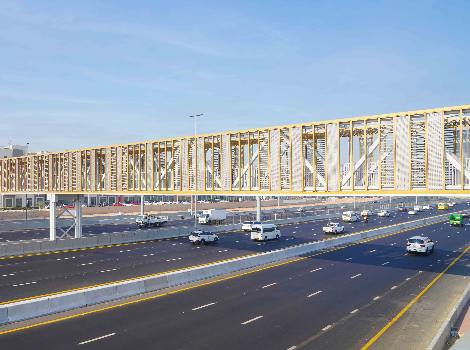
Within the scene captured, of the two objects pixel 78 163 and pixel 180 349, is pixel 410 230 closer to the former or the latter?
pixel 78 163

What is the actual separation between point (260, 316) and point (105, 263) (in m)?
18.4

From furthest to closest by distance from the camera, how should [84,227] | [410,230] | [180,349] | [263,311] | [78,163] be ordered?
[84,227] → [410,230] → [78,163] → [263,311] → [180,349]

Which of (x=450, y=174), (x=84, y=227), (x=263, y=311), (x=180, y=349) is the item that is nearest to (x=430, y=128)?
(x=450, y=174)

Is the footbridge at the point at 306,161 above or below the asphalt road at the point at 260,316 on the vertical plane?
above

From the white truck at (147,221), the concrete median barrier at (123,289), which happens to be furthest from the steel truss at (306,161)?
the white truck at (147,221)

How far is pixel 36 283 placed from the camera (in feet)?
87.4

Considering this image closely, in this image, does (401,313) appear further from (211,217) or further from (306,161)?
(211,217)

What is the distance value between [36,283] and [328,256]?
23422mm

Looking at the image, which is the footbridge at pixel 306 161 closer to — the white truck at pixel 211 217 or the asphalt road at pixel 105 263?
the asphalt road at pixel 105 263

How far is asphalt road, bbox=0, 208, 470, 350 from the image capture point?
16.5 meters

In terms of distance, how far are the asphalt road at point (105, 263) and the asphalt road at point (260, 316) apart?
6496 mm

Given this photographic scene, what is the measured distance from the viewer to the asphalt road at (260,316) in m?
16.5

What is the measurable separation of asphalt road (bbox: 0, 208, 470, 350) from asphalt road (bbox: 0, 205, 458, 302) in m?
6.50

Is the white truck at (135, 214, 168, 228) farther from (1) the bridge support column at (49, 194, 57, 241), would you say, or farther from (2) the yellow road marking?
(2) the yellow road marking
